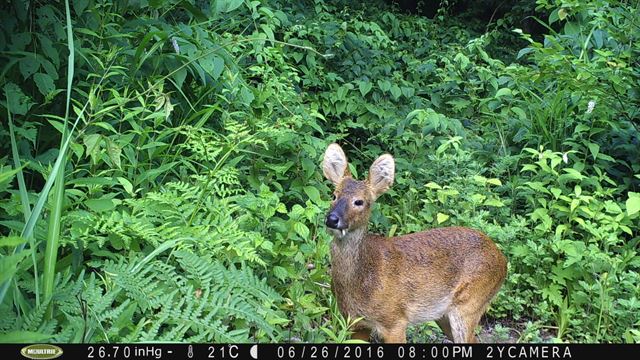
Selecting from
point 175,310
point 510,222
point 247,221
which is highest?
point 175,310

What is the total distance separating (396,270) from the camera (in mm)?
4484

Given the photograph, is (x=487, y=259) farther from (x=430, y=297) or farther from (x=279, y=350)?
(x=279, y=350)

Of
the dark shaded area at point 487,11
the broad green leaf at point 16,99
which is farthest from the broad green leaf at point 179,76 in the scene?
the dark shaded area at point 487,11

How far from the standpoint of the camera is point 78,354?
3.47 meters

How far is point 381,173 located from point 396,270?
0.54 metres

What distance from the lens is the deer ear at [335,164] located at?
4.59 metres

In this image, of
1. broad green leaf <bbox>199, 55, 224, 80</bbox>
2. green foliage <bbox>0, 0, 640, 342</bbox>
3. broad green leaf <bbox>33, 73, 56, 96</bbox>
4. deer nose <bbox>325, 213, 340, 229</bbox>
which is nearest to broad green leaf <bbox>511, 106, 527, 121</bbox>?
green foliage <bbox>0, 0, 640, 342</bbox>

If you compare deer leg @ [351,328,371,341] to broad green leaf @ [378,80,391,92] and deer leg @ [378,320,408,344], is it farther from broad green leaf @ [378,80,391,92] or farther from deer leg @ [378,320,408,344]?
broad green leaf @ [378,80,391,92]

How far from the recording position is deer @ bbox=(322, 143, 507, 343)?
14.2 ft

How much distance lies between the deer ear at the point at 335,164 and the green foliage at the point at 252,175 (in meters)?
0.57

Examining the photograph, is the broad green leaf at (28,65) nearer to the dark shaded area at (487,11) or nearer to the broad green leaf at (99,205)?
the broad green leaf at (99,205)

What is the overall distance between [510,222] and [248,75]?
2330mm

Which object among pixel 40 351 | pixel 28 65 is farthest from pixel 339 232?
pixel 28 65

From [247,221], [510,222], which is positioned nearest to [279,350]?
[247,221]
